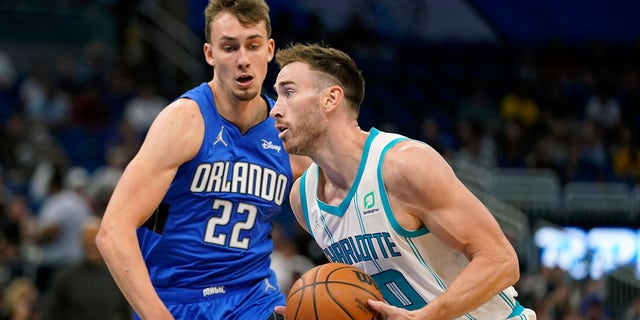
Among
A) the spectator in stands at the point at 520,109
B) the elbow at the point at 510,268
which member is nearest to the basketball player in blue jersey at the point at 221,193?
the elbow at the point at 510,268

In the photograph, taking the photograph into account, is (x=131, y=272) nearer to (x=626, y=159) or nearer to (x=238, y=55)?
(x=238, y=55)

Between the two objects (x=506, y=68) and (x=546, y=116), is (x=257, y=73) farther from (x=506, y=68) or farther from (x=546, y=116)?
(x=506, y=68)

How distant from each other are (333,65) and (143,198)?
1036 mm

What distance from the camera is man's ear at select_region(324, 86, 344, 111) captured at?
187 inches

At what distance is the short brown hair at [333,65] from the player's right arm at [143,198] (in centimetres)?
58

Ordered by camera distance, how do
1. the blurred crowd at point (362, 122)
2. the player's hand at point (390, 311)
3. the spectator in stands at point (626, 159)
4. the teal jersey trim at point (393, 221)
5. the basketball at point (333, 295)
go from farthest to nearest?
the spectator in stands at point (626, 159) < the blurred crowd at point (362, 122) < the teal jersey trim at point (393, 221) < the basketball at point (333, 295) < the player's hand at point (390, 311)

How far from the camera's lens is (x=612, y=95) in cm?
2027

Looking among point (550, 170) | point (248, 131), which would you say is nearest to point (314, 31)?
point (550, 170)

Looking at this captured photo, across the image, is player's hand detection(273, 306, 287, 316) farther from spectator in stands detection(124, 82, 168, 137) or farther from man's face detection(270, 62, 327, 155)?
spectator in stands detection(124, 82, 168, 137)

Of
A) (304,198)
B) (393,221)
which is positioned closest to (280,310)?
(304,198)

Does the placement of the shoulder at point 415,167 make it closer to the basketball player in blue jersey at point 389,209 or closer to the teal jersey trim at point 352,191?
the basketball player in blue jersey at point 389,209

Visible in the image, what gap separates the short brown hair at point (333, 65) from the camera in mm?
4816

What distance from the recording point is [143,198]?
4.73 meters

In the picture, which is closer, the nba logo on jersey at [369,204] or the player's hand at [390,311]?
the player's hand at [390,311]
